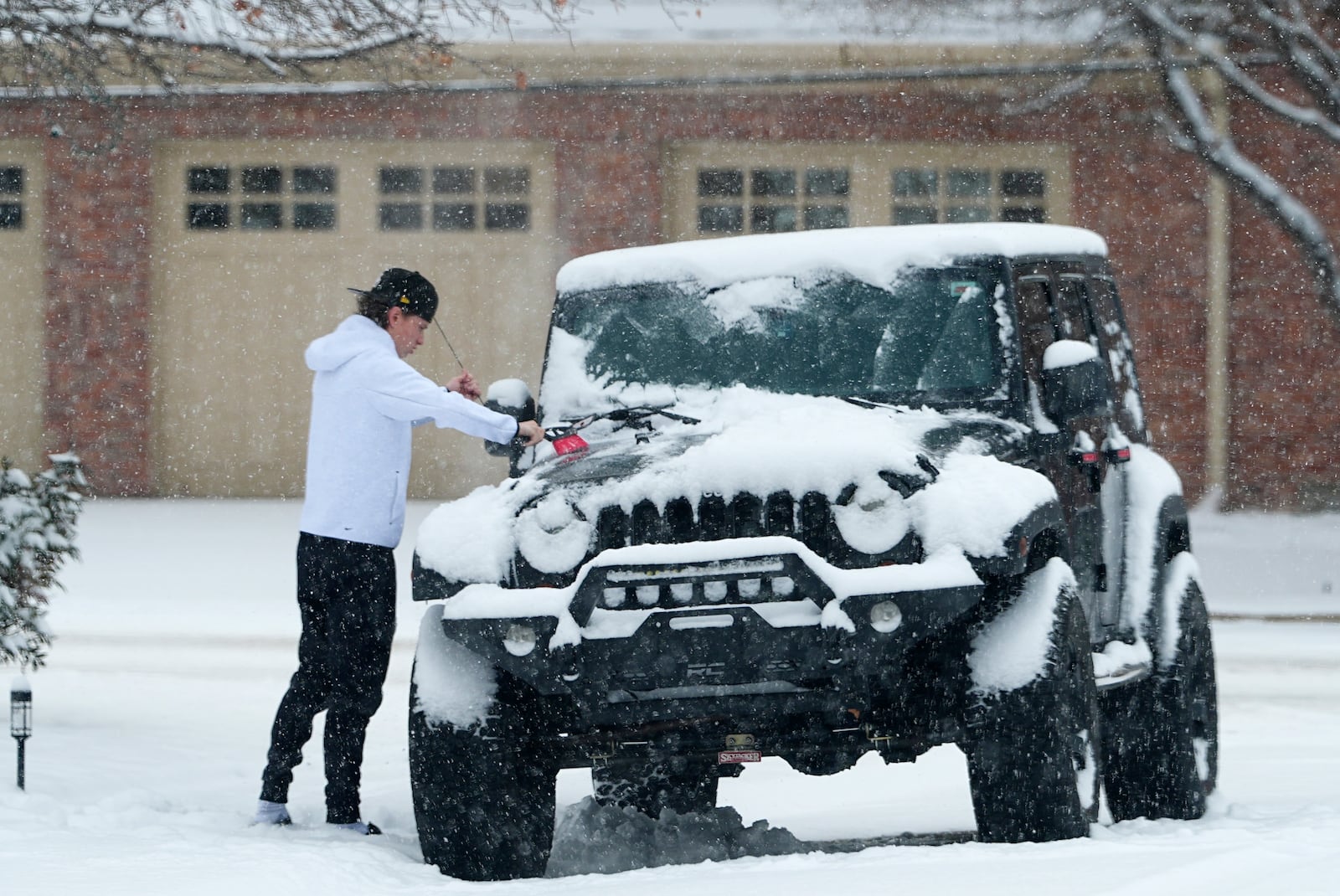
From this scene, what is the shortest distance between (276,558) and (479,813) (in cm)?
1266

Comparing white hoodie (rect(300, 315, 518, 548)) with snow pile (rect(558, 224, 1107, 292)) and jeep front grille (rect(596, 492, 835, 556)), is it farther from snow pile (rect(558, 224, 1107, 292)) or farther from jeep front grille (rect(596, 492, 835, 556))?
jeep front grille (rect(596, 492, 835, 556))

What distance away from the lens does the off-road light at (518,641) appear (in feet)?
17.6

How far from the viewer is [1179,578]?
7.19 meters

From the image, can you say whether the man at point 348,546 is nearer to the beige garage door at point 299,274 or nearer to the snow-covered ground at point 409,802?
the snow-covered ground at point 409,802

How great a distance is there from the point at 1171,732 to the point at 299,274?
15.7 meters

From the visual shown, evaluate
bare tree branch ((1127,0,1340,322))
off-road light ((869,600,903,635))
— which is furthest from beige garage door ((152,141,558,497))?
off-road light ((869,600,903,635))

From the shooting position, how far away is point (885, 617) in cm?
524

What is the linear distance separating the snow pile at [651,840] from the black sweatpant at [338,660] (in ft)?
2.49

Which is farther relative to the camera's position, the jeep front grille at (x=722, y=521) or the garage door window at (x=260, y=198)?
the garage door window at (x=260, y=198)

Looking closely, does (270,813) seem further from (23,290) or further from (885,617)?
(23,290)

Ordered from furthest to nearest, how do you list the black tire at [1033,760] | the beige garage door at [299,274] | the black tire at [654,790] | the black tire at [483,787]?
the beige garage door at [299,274]
the black tire at [654,790]
the black tire at [483,787]
the black tire at [1033,760]

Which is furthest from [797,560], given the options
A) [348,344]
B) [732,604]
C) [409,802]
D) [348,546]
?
[409,802]

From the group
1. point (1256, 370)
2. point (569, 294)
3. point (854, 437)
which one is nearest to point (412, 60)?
point (1256, 370)

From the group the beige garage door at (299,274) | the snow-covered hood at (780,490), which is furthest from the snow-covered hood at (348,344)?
the beige garage door at (299,274)
